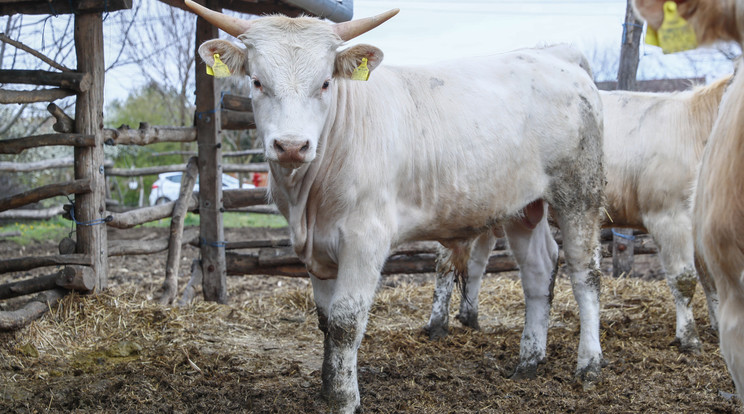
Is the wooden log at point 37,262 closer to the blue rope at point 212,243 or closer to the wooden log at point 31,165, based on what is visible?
the blue rope at point 212,243

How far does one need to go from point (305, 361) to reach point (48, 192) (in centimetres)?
242

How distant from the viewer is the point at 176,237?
21.6 feet

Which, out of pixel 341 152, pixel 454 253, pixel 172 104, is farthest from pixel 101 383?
pixel 172 104

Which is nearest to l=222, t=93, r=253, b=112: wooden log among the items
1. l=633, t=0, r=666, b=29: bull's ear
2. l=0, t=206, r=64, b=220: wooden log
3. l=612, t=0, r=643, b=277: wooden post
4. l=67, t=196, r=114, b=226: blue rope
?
l=67, t=196, r=114, b=226: blue rope

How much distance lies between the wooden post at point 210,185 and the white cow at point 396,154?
9.05 ft

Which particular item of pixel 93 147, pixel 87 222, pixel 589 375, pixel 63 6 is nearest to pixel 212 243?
pixel 87 222

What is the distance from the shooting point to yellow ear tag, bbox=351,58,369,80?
384 centimetres

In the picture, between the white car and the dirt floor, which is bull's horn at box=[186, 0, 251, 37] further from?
the white car

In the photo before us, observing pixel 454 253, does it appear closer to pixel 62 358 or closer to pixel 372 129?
pixel 372 129

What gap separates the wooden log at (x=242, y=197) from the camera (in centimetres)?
723

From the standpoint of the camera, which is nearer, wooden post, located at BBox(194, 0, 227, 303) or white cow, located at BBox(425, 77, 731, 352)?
white cow, located at BBox(425, 77, 731, 352)

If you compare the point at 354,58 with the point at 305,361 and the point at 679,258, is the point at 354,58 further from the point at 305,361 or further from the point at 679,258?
the point at 679,258

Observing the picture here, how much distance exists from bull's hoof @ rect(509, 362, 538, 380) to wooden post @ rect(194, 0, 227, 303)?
323 centimetres

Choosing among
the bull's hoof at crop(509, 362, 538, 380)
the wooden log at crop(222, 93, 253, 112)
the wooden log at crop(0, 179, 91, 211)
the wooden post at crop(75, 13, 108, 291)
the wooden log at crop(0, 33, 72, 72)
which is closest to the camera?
the bull's hoof at crop(509, 362, 538, 380)
